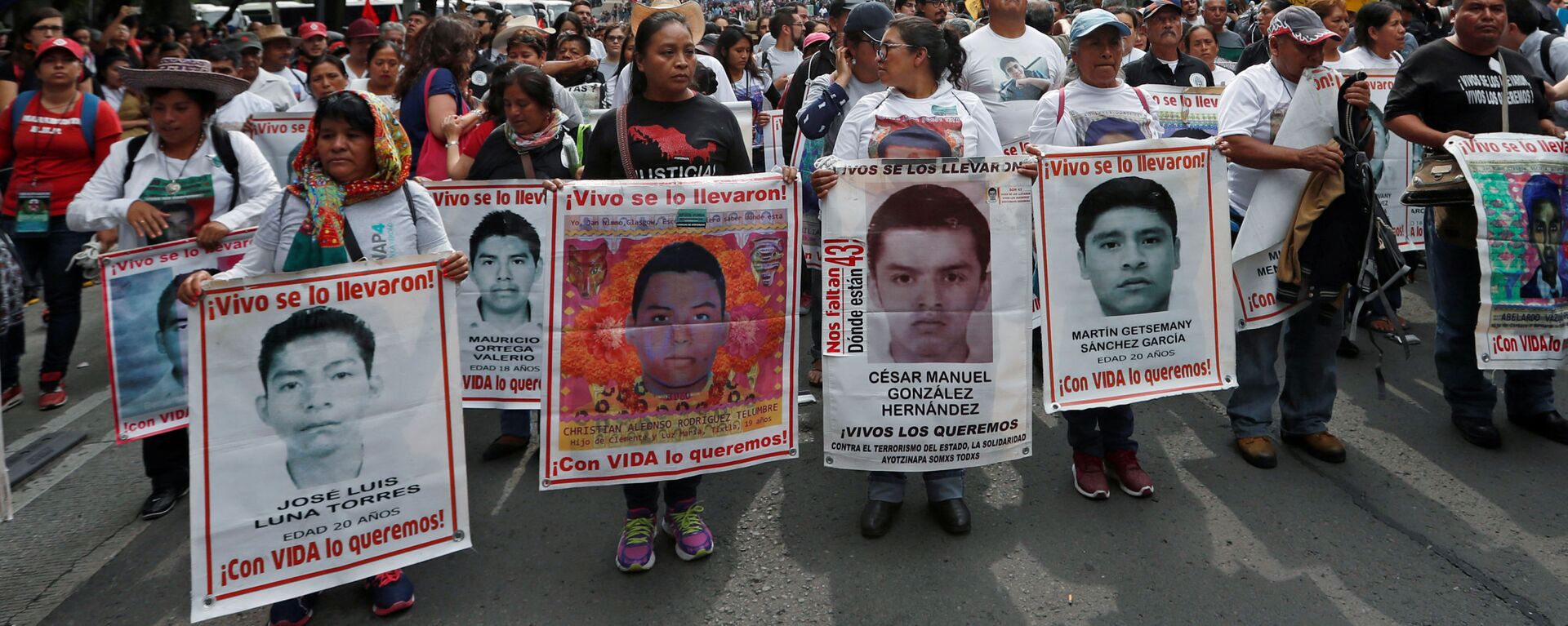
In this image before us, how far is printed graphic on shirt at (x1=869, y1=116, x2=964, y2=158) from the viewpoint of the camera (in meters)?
4.24

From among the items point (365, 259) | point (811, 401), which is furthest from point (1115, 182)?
point (365, 259)

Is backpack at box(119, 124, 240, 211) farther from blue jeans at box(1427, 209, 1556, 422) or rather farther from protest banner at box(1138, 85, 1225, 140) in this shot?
blue jeans at box(1427, 209, 1556, 422)

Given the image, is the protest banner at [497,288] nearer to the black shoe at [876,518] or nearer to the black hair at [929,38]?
the black shoe at [876,518]

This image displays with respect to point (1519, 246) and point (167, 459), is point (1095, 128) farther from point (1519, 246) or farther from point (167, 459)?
point (167, 459)

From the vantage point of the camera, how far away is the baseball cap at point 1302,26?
455 centimetres

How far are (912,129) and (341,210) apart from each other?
6.65 feet

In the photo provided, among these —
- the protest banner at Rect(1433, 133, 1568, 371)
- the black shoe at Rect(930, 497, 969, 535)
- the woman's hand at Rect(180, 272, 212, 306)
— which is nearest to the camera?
the woman's hand at Rect(180, 272, 212, 306)

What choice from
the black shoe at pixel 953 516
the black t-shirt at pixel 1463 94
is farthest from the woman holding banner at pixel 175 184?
the black t-shirt at pixel 1463 94

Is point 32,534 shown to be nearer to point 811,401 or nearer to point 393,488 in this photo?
point 393,488

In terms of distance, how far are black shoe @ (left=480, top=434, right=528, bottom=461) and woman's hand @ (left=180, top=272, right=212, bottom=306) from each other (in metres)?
2.13

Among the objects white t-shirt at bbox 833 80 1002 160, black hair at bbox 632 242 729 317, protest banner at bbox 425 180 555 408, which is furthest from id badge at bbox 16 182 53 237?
white t-shirt at bbox 833 80 1002 160

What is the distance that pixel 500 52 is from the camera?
1133 centimetres

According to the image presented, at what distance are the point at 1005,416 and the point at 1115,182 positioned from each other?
0.99 m

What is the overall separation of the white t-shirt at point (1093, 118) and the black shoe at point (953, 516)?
4.82 ft
